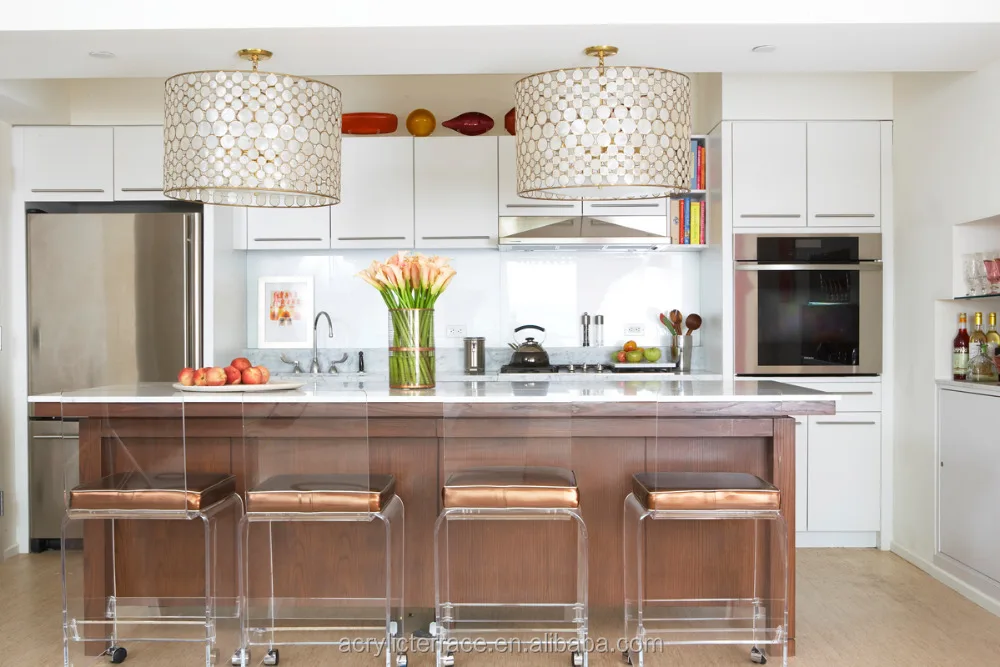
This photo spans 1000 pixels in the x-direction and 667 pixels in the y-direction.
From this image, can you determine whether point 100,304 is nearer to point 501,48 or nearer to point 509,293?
point 509,293

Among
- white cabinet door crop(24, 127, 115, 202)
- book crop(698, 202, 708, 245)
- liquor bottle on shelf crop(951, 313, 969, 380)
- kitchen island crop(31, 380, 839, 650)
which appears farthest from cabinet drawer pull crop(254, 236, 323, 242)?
liquor bottle on shelf crop(951, 313, 969, 380)

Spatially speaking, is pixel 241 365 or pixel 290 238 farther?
pixel 290 238

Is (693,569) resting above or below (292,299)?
below

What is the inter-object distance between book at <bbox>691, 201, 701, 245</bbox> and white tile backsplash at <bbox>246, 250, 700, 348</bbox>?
0.37 m

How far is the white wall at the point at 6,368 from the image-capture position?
450 cm

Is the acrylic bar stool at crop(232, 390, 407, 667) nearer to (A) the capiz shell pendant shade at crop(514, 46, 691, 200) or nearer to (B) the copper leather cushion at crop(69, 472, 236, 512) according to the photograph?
(B) the copper leather cushion at crop(69, 472, 236, 512)

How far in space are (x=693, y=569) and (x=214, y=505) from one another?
1656 millimetres

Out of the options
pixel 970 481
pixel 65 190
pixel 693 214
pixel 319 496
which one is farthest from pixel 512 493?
pixel 65 190

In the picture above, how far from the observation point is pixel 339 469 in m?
2.80

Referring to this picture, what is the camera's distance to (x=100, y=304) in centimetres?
452

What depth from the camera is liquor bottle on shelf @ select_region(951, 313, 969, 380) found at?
12.8 ft

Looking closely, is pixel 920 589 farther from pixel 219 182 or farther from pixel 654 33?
pixel 219 182

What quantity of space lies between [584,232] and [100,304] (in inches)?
100

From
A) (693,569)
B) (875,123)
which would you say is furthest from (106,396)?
(875,123)
